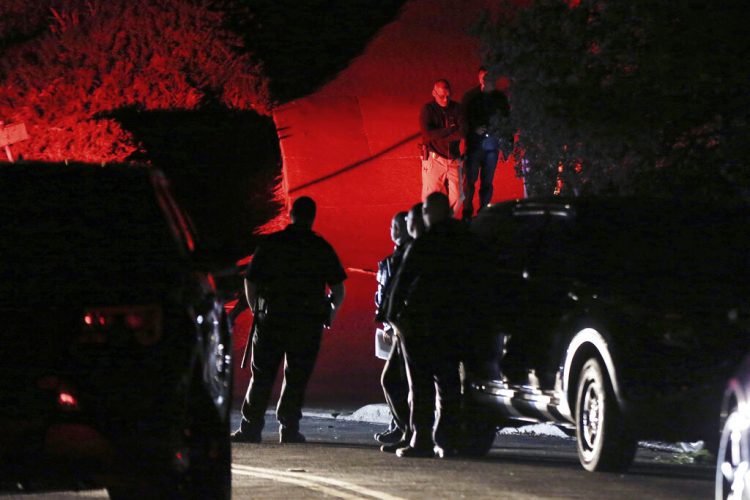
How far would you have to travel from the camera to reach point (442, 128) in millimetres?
21812

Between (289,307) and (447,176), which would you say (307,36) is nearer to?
(447,176)

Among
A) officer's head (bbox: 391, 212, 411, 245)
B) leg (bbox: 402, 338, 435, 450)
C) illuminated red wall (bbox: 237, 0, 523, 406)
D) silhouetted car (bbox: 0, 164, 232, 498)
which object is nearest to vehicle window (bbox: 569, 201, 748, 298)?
leg (bbox: 402, 338, 435, 450)

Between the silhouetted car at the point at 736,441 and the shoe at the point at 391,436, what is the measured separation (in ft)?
20.5

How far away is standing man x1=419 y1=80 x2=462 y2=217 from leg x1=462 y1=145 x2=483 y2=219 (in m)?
0.13

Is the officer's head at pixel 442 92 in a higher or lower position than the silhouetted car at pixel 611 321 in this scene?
higher

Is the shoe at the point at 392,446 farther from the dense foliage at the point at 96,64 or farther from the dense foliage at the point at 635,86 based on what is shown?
the dense foliage at the point at 96,64

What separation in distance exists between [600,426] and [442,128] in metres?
10.3

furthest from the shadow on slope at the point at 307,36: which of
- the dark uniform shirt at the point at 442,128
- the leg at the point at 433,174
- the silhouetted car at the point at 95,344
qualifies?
the silhouetted car at the point at 95,344

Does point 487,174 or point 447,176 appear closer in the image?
point 487,174

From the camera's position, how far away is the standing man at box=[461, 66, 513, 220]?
19.7 meters

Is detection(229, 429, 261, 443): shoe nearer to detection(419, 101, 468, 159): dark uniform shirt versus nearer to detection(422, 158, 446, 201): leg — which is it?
detection(419, 101, 468, 159): dark uniform shirt

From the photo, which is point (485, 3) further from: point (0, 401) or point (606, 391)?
point (0, 401)

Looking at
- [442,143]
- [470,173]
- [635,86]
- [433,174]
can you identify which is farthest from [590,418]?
[433,174]

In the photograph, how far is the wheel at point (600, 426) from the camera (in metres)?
11.7
